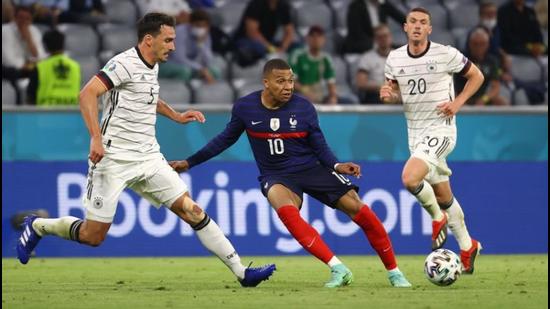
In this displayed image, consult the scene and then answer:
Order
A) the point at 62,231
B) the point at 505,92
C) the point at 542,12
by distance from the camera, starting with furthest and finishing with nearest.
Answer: the point at 542,12
the point at 505,92
the point at 62,231

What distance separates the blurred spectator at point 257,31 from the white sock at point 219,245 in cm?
807

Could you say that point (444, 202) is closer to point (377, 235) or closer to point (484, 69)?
point (377, 235)

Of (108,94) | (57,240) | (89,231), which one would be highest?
(108,94)

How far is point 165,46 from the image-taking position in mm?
10812

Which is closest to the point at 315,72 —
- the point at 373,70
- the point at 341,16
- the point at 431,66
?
the point at 373,70

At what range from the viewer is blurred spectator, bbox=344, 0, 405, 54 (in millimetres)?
18625

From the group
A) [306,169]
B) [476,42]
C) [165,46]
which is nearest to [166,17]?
[165,46]

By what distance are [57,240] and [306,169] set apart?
5.16 m

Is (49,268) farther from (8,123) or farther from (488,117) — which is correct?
(488,117)

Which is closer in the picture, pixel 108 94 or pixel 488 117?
pixel 108 94

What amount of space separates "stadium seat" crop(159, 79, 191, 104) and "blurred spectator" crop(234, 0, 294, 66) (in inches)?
49.5

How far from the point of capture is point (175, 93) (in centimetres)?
1764

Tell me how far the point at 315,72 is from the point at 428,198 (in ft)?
18.6

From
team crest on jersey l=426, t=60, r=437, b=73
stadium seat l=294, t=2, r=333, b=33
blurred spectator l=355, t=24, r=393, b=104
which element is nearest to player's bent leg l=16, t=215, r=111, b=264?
team crest on jersey l=426, t=60, r=437, b=73
